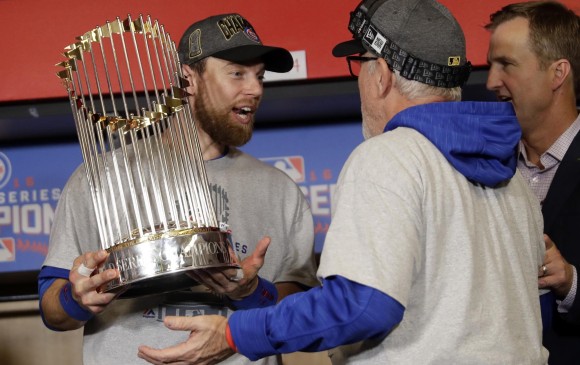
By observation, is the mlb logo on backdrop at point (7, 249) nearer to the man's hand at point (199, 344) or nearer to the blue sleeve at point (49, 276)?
the blue sleeve at point (49, 276)

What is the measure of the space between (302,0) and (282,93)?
1.03 feet

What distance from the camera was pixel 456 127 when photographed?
1.54 meters

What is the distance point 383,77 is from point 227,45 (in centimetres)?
72

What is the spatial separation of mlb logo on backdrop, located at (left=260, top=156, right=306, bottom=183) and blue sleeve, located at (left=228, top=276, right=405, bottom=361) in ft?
5.81

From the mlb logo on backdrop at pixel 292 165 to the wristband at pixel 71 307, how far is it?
1.38 m

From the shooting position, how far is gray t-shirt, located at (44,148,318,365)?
2.05 m

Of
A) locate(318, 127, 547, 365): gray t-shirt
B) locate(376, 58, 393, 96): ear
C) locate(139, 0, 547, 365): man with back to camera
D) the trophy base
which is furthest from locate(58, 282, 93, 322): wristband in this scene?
locate(376, 58, 393, 96): ear

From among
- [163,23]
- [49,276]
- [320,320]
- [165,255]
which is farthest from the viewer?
[163,23]

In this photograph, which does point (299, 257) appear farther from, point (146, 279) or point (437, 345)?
point (437, 345)

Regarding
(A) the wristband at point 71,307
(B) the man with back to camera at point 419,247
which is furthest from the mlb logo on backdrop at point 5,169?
(B) the man with back to camera at point 419,247

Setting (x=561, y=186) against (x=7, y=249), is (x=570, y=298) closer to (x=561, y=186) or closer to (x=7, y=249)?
(x=561, y=186)

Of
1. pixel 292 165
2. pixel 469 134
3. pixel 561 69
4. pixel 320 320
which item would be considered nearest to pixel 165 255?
pixel 320 320

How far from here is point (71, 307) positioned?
1942mm

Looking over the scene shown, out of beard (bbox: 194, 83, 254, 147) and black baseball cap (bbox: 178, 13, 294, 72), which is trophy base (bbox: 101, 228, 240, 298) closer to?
beard (bbox: 194, 83, 254, 147)
